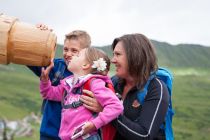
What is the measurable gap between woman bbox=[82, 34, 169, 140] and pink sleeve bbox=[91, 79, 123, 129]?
0.14 meters

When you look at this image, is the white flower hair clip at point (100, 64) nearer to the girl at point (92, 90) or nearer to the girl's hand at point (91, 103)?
the girl at point (92, 90)

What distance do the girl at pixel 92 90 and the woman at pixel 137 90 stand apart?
0.50 ft

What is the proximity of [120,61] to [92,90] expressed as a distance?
465mm

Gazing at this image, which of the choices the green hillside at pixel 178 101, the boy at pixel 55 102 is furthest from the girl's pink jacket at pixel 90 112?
the green hillside at pixel 178 101

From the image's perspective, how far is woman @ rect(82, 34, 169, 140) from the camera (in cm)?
480

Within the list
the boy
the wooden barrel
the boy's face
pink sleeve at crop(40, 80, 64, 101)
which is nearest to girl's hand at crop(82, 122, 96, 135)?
the wooden barrel

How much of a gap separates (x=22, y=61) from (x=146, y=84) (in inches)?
56.3

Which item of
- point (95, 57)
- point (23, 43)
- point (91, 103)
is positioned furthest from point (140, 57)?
point (23, 43)

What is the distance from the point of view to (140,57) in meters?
4.96

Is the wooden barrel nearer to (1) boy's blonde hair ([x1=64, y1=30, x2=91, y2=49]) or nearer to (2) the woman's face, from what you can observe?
(2) the woman's face

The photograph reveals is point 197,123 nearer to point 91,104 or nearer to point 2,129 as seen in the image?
point 2,129

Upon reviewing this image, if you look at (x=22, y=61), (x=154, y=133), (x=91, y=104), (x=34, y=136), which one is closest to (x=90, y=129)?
(x=91, y=104)

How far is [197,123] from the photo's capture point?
116 metres

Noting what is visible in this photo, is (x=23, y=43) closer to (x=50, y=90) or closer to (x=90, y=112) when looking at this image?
(x=90, y=112)
